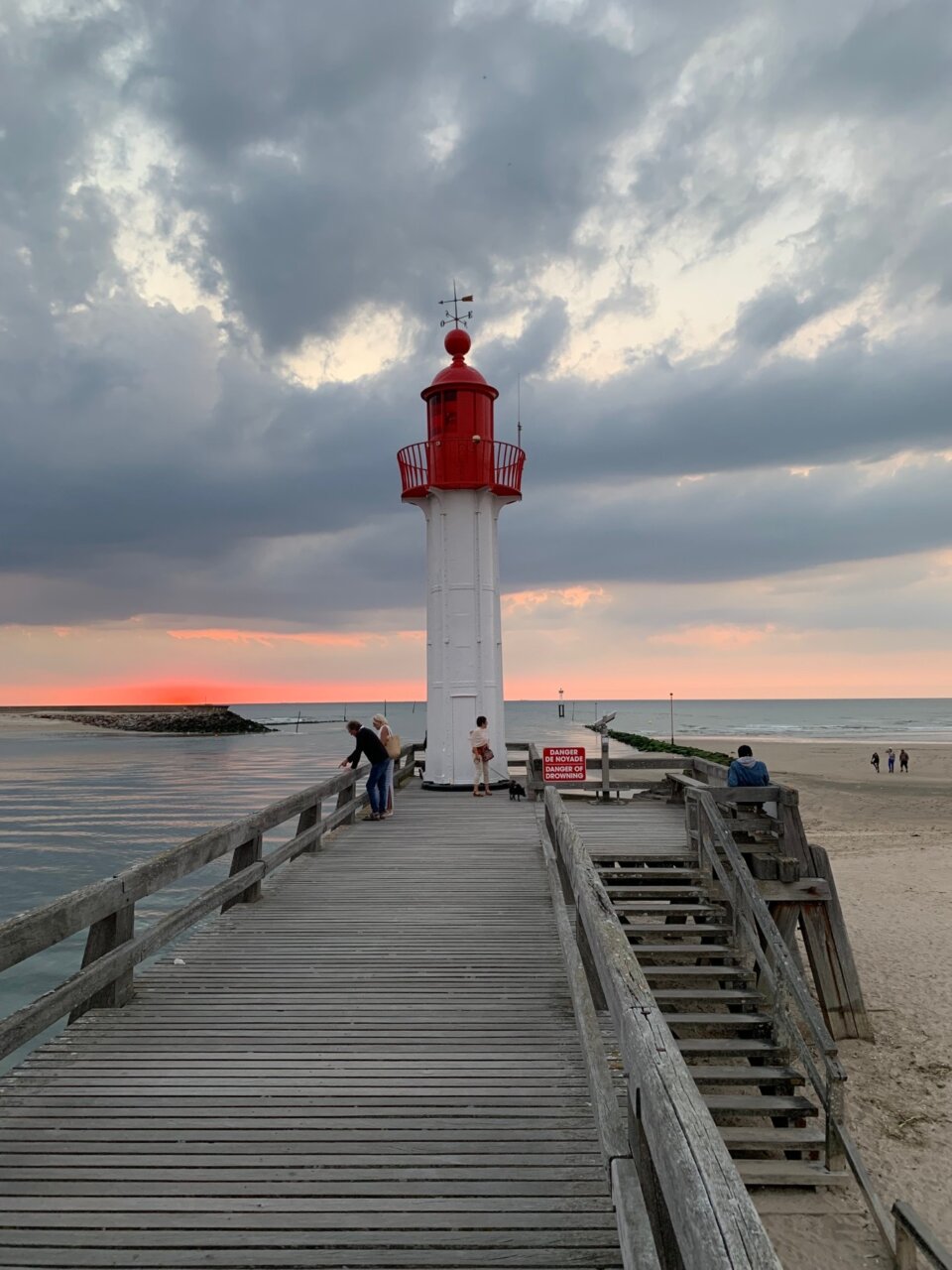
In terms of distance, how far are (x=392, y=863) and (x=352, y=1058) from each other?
524 cm

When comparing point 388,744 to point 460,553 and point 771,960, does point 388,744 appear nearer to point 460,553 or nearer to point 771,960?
point 460,553

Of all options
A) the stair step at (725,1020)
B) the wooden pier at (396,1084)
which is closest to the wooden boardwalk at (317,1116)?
the wooden pier at (396,1084)

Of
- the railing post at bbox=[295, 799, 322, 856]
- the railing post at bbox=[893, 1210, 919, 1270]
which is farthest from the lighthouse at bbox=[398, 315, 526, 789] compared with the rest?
the railing post at bbox=[893, 1210, 919, 1270]

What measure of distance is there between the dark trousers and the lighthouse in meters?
2.86

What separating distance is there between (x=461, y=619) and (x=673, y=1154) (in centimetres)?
1354

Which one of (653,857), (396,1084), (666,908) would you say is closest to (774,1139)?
(666,908)

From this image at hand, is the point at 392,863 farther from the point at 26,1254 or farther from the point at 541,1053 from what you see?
the point at 26,1254

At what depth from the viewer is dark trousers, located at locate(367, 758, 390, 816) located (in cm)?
1280

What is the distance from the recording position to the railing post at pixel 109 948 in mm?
5031

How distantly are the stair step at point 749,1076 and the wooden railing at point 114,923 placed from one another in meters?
4.28

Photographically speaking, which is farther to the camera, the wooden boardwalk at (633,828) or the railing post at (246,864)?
the wooden boardwalk at (633,828)

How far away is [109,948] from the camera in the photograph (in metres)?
5.10

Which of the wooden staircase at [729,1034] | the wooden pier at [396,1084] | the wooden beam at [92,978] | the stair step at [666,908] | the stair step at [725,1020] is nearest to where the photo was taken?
the wooden pier at [396,1084]

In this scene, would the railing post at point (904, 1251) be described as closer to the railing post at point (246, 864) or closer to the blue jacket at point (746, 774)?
the blue jacket at point (746, 774)
